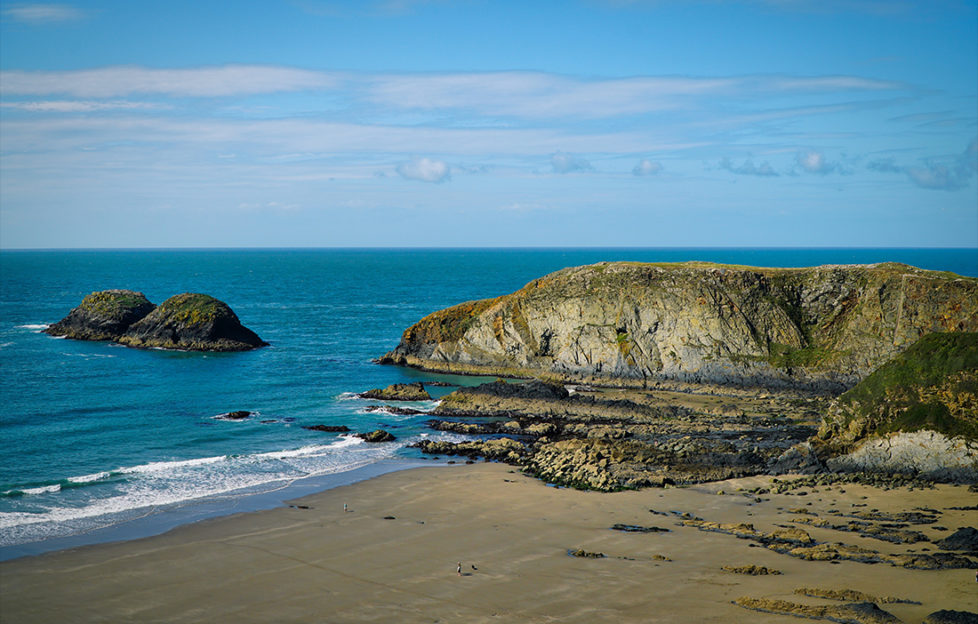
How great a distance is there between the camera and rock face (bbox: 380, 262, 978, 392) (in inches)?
2308

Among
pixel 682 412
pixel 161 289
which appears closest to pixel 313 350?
pixel 682 412

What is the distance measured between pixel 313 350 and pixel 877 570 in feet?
205

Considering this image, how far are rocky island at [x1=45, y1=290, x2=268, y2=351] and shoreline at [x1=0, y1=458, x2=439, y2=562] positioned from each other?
4350 cm

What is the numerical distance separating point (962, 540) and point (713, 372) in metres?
33.8

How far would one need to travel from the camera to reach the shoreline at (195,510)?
28109 millimetres

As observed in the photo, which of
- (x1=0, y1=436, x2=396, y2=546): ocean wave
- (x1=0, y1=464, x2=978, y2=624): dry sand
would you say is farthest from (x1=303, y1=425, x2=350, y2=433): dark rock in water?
(x1=0, y1=464, x2=978, y2=624): dry sand

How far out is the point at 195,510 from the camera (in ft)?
107

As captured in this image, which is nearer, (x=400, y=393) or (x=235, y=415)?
(x=235, y=415)

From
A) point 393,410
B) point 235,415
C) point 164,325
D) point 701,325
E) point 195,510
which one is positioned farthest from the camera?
point 164,325

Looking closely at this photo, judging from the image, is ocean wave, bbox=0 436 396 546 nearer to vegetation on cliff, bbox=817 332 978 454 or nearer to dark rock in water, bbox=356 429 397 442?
dark rock in water, bbox=356 429 397 442

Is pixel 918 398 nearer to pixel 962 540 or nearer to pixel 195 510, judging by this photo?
pixel 962 540

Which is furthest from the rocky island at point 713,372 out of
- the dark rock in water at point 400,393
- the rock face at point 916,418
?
the dark rock in water at point 400,393

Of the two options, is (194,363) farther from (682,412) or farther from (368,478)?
(682,412)

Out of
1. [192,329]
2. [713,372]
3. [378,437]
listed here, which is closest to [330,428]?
[378,437]
